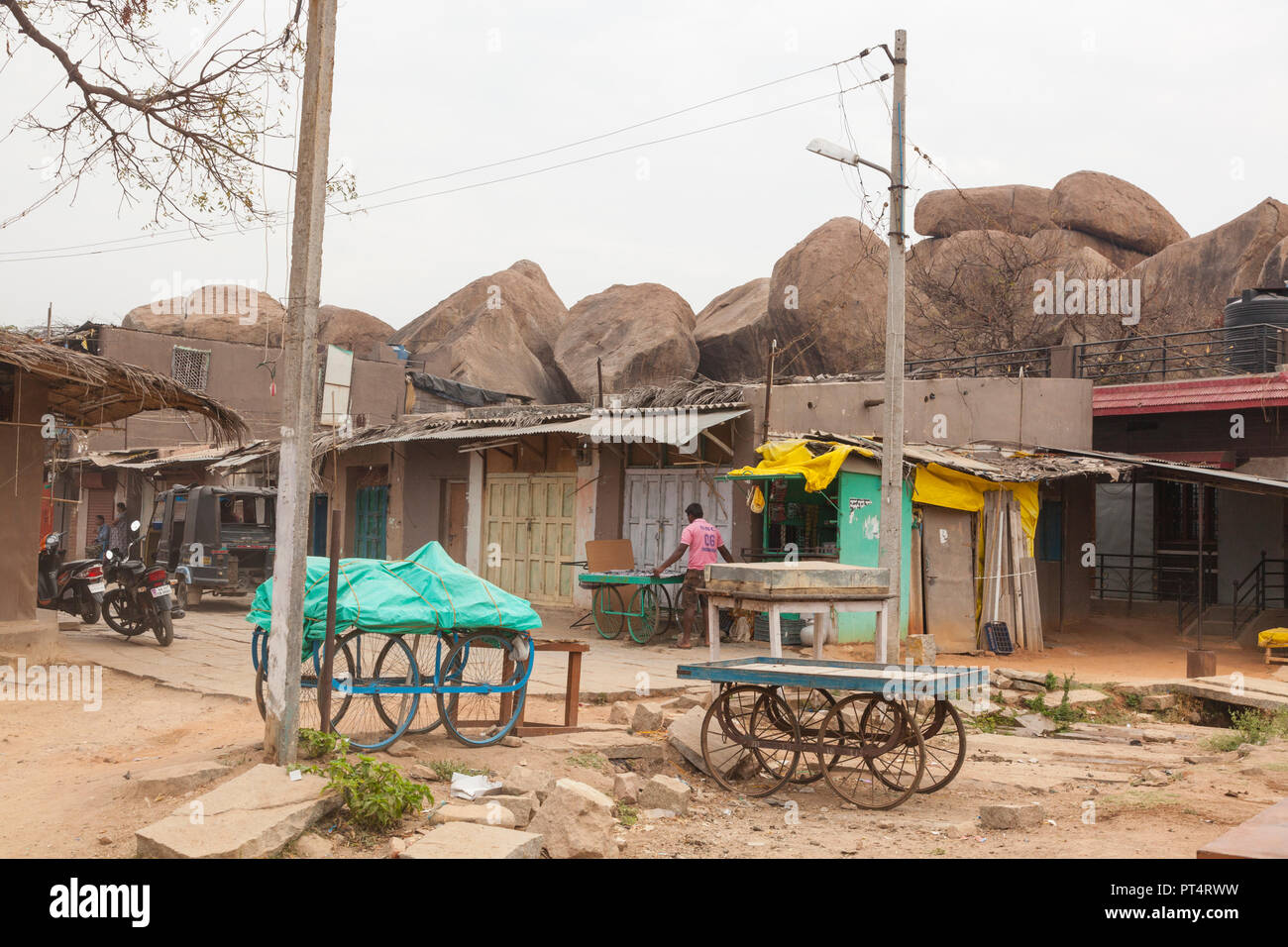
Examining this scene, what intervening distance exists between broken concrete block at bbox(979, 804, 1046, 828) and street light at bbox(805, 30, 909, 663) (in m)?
4.81

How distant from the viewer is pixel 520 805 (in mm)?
5633

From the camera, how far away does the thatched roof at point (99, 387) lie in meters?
10.2

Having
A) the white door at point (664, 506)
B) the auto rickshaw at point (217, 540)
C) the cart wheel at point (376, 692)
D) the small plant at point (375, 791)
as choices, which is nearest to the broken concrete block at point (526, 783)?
the small plant at point (375, 791)

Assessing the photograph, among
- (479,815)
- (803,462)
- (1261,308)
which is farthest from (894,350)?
(1261,308)

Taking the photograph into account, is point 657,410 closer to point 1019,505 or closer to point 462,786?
point 1019,505

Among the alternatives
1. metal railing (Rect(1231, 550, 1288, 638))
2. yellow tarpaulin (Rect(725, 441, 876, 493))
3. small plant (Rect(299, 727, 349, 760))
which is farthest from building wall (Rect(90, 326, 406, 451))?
small plant (Rect(299, 727, 349, 760))

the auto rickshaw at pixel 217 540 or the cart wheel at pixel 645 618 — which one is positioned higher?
the auto rickshaw at pixel 217 540

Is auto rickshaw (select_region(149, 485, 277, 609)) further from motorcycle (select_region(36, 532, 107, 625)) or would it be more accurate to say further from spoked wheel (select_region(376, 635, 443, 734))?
spoked wheel (select_region(376, 635, 443, 734))

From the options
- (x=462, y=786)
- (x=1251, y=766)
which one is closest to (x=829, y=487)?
(x=1251, y=766)

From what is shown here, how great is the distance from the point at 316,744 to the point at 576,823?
1815mm

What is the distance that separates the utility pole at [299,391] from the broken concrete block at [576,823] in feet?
5.28

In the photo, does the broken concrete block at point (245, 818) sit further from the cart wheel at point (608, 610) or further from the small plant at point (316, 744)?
the cart wheel at point (608, 610)

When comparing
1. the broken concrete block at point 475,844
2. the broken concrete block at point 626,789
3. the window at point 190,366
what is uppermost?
the window at point 190,366

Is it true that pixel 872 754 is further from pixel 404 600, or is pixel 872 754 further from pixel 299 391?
pixel 299 391
